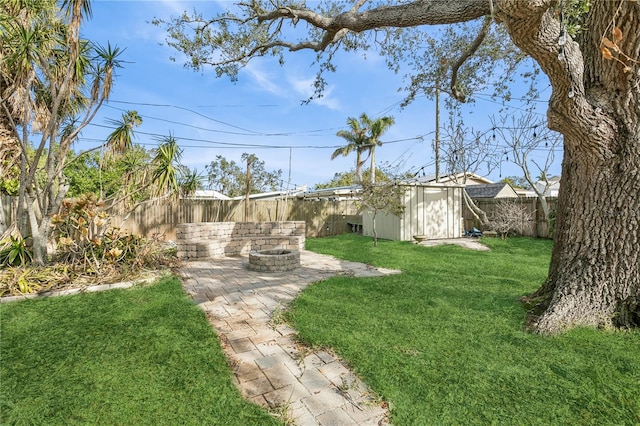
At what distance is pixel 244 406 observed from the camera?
7.29ft

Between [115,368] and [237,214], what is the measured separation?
418 inches

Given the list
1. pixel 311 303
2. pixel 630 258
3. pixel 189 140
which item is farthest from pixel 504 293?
pixel 189 140

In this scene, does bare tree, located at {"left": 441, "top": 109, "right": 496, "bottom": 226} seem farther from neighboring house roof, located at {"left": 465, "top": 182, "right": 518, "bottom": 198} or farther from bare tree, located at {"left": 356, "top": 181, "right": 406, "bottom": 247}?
bare tree, located at {"left": 356, "top": 181, "right": 406, "bottom": 247}

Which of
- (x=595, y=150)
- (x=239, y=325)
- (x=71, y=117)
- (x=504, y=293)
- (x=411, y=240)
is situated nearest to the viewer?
(x=595, y=150)

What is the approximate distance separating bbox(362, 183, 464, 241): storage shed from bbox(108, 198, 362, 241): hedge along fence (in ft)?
10.3

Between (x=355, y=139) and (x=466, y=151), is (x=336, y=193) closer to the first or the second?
(x=466, y=151)

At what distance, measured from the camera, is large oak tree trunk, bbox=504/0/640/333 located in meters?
3.20

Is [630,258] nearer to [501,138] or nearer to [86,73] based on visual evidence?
[86,73]

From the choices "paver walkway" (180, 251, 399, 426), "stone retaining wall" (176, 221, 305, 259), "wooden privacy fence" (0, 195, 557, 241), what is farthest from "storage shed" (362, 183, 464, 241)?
"paver walkway" (180, 251, 399, 426)

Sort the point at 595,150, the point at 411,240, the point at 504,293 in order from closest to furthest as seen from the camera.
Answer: the point at 595,150
the point at 504,293
the point at 411,240

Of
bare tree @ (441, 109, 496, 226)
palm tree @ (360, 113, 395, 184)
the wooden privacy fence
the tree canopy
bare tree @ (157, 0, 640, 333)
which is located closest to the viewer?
bare tree @ (157, 0, 640, 333)

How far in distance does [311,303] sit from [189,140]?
18.5m

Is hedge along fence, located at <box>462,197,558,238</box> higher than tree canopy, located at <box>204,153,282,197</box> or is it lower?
lower

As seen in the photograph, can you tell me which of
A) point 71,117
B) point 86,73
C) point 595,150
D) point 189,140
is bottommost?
point 595,150
